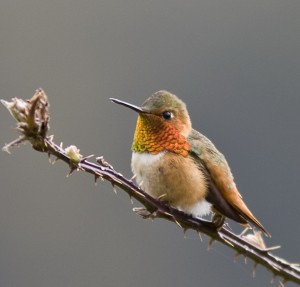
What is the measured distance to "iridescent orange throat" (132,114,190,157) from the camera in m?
3.96

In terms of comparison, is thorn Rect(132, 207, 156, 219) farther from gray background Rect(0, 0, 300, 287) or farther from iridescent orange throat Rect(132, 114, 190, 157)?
gray background Rect(0, 0, 300, 287)

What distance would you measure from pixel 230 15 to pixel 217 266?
626 inches

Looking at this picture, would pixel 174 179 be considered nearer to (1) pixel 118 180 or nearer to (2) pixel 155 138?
(2) pixel 155 138

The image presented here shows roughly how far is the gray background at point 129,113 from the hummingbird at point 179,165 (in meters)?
15.1

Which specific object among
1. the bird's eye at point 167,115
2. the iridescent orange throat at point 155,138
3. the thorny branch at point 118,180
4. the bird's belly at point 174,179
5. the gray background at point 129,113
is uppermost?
the gray background at point 129,113

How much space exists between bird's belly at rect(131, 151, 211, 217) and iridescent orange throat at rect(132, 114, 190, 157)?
1.3 inches

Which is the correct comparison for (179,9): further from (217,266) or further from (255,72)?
(217,266)

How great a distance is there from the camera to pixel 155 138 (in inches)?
157

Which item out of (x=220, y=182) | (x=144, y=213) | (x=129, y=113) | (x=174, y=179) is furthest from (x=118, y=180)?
(x=129, y=113)

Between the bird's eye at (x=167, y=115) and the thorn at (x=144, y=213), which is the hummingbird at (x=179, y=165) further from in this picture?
the thorn at (x=144, y=213)

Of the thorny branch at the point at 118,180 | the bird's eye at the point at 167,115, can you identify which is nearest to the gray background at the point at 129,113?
the bird's eye at the point at 167,115

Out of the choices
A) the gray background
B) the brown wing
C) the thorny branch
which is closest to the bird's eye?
the brown wing

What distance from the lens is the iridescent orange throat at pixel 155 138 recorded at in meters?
3.96

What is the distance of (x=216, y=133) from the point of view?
24.6m
